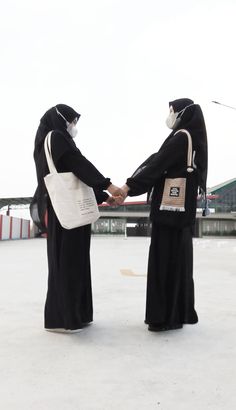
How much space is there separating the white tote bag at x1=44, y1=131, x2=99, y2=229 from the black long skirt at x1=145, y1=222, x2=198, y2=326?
55 cm

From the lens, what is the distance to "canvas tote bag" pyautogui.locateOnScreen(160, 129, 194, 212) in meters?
2.93

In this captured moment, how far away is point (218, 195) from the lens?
62562mm

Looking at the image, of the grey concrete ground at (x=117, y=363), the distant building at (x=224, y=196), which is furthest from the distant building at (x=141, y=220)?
the grey concrete ground at (x=117, y=363)

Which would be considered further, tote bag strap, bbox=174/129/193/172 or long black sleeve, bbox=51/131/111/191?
tote bag strap, bbox=174/129/193/172

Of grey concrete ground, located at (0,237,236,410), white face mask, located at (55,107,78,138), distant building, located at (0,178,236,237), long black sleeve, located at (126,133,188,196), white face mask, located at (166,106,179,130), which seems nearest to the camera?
grey concrete ground, located at (0,237,236,410)

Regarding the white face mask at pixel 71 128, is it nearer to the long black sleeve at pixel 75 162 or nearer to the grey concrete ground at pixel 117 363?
the long black sleeve at pixel 75 162

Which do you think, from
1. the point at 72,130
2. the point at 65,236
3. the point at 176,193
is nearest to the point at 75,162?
the point at 72,130

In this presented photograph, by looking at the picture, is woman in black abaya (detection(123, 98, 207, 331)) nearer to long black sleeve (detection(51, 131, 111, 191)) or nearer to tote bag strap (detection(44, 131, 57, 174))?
long black sleeve (detection(51, 131, 111, 191))

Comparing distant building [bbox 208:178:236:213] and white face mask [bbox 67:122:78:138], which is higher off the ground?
distant building [bbox 208:178:236:213]

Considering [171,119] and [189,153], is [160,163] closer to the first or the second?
[189,153]

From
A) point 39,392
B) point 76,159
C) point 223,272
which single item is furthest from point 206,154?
point 223,272

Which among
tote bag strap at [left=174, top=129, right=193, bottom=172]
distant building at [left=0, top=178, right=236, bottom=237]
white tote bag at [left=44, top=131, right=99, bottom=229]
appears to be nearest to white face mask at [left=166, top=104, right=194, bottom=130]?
tote bag strap at [left=174, top=129, right=193, bottom=172]

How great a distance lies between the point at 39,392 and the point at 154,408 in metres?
0.54

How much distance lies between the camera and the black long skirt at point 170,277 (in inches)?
118
